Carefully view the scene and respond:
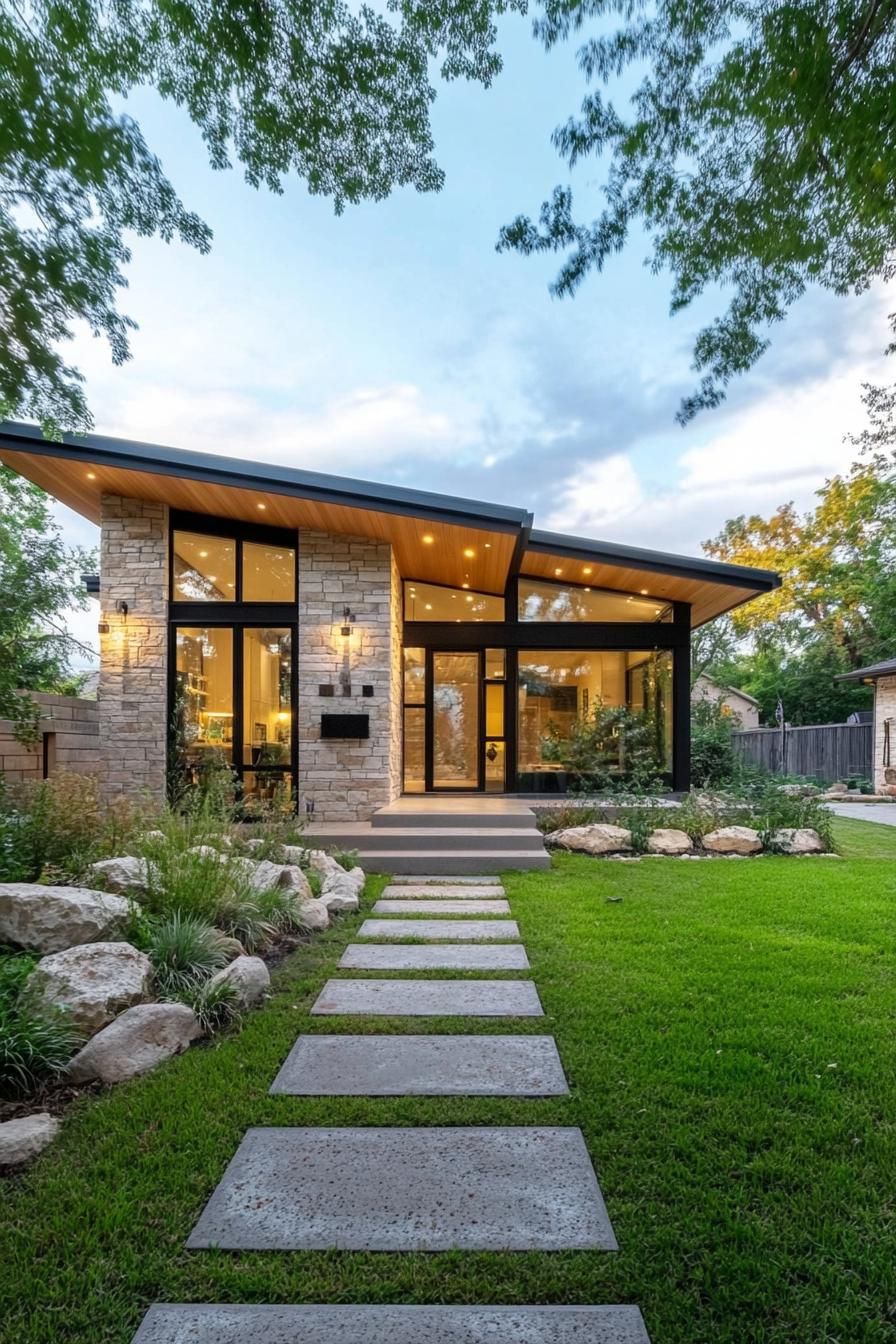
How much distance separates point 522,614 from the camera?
10.7m

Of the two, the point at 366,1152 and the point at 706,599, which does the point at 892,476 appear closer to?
the point at 706,599

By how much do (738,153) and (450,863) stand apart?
5.73m

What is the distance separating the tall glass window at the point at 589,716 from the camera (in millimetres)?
10477

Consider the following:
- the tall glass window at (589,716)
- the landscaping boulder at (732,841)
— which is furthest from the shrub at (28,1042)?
the tall glass window at (589,716)

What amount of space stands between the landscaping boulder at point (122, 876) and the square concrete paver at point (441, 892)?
7.28 ft

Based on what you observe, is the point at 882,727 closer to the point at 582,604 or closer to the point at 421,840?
the point at 582,604

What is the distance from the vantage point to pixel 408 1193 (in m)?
1.96

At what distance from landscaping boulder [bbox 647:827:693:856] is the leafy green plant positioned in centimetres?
536

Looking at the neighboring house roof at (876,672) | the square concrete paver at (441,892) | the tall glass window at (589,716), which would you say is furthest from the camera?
the neighboring house roof at (876,672)

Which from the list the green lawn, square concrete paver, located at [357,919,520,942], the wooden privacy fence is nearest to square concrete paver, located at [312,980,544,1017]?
the green lawn

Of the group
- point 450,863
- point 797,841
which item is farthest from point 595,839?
point 797,841

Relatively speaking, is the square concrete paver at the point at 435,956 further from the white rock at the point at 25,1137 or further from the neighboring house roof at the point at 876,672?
the neighboring house roof at the point at 876,672

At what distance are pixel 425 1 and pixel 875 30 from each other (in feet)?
4.99

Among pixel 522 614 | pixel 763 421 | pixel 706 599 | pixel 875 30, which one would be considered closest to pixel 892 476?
pixel 706 599
